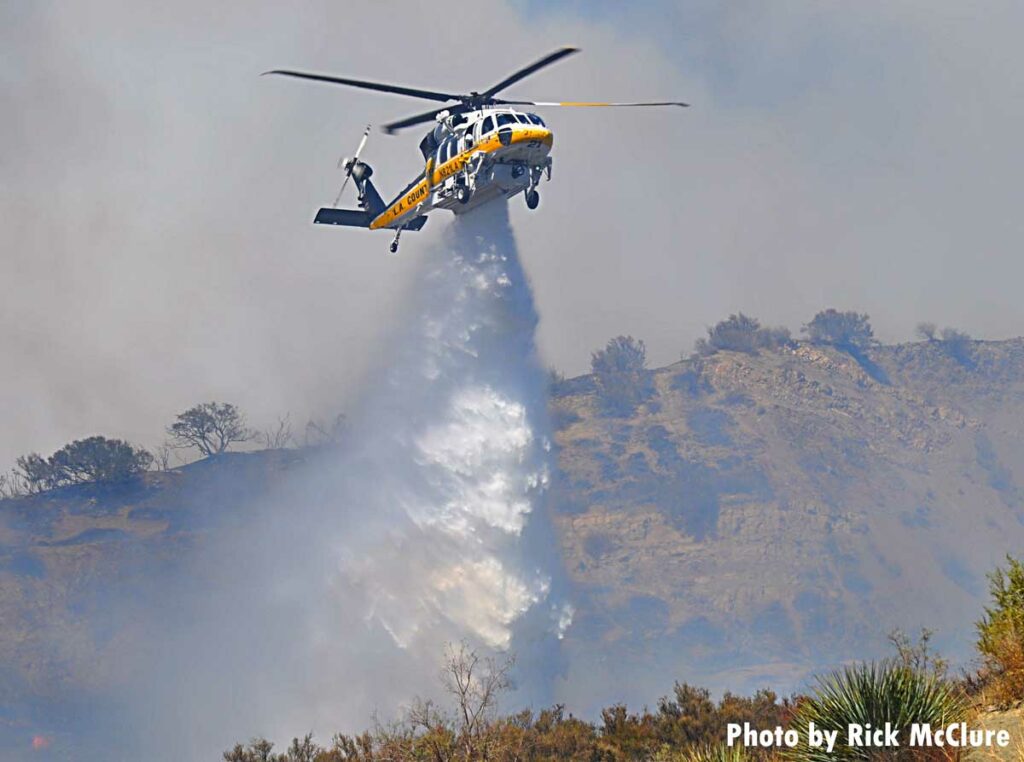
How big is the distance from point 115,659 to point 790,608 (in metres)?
87.6

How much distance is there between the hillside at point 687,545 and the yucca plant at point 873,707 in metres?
114

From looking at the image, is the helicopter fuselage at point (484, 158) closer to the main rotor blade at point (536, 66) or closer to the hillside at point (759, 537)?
the main rotor blade at point (536, 66)

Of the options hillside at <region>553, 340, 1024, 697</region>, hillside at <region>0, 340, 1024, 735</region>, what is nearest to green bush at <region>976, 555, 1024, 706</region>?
hillside at <region>0, 340, 1024, 735</region>

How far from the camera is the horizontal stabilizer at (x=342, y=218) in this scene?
4616 cm

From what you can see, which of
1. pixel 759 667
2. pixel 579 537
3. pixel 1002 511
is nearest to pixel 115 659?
pixel 579 537

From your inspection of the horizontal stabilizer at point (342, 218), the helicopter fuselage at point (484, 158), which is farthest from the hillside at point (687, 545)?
the helicopter fuselage at point (484, 158)

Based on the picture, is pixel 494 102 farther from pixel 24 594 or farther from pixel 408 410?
pixel 24 594

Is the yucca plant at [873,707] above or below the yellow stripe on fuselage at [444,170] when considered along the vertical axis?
below

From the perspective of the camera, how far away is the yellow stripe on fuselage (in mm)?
36062

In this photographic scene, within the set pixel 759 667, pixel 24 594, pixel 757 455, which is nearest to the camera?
pixel 24 594

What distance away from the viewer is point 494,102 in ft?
127

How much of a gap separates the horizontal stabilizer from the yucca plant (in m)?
35.3

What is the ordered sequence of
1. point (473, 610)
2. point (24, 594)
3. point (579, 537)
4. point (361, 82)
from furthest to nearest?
point (579, 537)
point (24, 594)
point (473, 610)
point (361, 82)

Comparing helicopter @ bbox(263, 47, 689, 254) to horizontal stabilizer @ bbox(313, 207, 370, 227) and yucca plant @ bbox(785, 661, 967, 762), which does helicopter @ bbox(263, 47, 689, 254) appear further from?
yucca plant @ bbox(785, 661, 967, 762)
